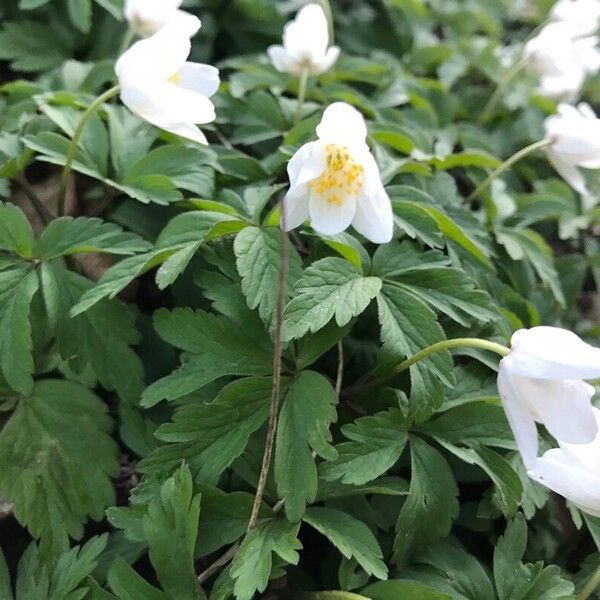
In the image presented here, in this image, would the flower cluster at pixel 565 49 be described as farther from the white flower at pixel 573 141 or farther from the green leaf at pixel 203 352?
the green leaf at pixel 203 352

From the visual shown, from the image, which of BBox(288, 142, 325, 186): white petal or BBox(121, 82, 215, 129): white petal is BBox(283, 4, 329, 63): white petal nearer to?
BBox(121, 82, 215, 129): white petal

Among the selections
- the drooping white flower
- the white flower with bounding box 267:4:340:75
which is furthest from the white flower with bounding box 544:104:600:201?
the white flower with bounding box 267:4:340:75

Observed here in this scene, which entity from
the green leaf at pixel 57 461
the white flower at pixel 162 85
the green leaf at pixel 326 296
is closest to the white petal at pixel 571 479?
the green leaf at pixel 326 296

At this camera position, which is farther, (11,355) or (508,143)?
(508,143)

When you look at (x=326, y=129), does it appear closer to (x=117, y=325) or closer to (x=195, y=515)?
(x=117, y=325)

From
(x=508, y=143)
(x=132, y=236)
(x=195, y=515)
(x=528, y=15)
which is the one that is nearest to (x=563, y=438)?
(x=195, y=515)

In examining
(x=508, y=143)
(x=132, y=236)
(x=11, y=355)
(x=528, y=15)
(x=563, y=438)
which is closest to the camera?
(x=563, y=438)

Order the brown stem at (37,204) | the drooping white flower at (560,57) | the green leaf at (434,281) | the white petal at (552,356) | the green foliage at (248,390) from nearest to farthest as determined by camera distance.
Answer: the white petal at (552,356)
the green foliage at (248,390)
the green leaf at (434,281)
the brown stem at (37,204)
the drooping white flower at (560,57)
